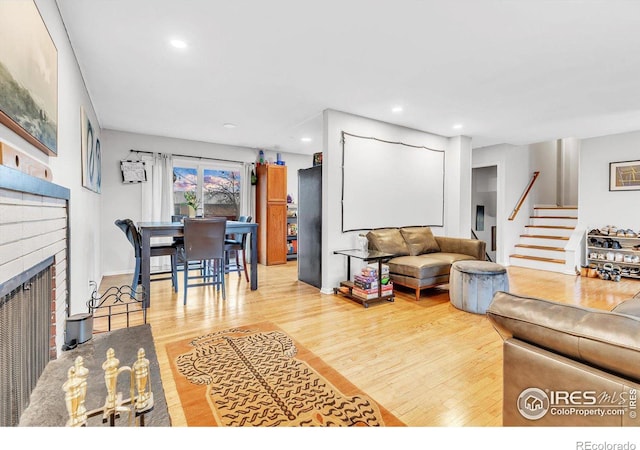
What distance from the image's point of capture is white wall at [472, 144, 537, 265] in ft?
20.6

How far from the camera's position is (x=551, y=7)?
81.1 inches

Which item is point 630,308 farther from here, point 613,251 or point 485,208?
point 485,208

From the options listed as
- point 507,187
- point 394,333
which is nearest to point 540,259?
point 507,187

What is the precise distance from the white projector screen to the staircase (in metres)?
2.21

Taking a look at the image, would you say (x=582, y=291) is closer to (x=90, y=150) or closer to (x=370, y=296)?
(x=370, y=296)

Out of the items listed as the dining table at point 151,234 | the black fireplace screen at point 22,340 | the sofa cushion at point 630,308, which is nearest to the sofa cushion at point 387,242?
the dining table at point 151,234

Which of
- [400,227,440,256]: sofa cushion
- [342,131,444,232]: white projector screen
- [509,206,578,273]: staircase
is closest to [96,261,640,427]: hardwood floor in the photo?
[400,227,440,256]: sofa cushion

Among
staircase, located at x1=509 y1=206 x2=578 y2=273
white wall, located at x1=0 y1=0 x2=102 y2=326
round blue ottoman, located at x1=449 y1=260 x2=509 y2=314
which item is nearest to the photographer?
white wall, located at x1=0 y1=0 x2=102 y2=326

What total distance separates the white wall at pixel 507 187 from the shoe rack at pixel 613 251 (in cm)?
121

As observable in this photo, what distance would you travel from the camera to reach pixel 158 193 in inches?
213

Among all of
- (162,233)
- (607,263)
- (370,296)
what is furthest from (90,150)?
(607,263)

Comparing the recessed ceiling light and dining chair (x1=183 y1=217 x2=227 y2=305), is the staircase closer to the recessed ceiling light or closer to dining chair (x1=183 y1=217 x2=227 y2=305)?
dining chair (x1=183 y1=217 x2=227 y2=305)

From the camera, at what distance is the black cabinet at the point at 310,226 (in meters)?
4.25

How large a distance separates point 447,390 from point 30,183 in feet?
7.61
